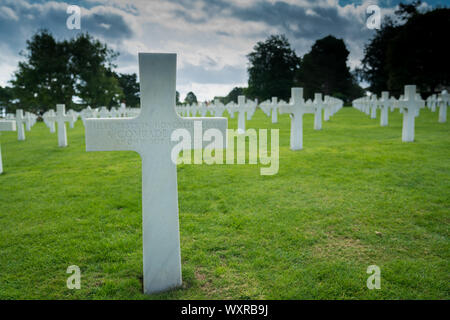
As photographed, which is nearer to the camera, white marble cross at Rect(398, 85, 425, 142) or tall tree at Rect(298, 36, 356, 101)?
white marble cross at Rect(398, 85, 425, 142)

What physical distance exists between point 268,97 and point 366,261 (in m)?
52.5

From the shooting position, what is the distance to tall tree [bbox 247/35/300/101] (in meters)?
53.7

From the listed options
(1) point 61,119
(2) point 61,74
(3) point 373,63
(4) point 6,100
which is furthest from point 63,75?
(3) point 373,63

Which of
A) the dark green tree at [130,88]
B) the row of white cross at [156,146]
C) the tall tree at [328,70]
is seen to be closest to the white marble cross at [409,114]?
the row of white cross at [156,146]

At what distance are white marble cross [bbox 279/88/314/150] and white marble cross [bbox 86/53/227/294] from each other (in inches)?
253

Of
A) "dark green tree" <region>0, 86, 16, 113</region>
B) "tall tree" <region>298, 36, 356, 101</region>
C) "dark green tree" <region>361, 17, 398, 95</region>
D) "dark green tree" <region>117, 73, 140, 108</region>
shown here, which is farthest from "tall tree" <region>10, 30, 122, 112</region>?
"dark green tree" <region>361, 17, 398, 95</region>

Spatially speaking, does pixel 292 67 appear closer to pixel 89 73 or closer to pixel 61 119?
pixel 89 73

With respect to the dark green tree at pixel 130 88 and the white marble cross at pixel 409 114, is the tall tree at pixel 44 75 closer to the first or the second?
the dark green tree at pixel 130 88

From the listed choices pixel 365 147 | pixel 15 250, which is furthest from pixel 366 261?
pixel 365 147

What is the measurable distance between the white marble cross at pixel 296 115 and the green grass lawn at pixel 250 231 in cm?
182

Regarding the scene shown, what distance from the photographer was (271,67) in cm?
5522

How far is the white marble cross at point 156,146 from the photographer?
8.25ft

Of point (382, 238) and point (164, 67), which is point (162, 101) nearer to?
point (164, 67)

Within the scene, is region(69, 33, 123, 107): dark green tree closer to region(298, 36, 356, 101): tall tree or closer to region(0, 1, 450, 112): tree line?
region(0, 1, 450, 112): tree line
